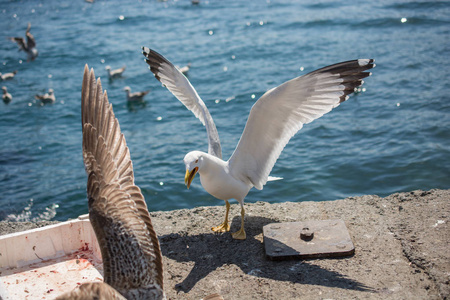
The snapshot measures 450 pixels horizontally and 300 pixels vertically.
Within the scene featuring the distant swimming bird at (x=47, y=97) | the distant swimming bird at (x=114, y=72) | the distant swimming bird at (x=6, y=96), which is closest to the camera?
the distant swimming bird at (x=47, y=97)

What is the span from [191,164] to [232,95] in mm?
7054

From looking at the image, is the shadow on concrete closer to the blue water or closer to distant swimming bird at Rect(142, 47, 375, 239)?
distant swimming bird at Rect(142, 47, 375, 239)

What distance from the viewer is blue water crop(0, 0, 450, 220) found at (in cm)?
819

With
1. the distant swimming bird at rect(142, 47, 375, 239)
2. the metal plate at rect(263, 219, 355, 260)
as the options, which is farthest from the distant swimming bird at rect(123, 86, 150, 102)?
the metal plate at rect(263, 219, 355, 260)

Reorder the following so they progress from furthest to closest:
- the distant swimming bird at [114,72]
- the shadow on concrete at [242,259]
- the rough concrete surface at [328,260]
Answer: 1. the distant swimming bird at [114,72]
2. the shadow on concrete at [242,259]
3. the rough concrete surface at [328,260]

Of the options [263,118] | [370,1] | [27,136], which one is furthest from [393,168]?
[370,1]

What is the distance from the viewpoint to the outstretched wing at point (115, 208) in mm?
3184

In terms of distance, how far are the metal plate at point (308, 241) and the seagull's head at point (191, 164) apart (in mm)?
817

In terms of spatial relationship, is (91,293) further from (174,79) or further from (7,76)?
(7,76)

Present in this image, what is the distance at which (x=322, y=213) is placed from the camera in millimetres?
5098

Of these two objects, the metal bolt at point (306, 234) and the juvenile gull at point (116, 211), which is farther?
the metal bolt at point (306, 234)

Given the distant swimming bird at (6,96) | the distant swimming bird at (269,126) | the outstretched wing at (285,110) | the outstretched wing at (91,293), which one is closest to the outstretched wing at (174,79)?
the distant swimming bird at (269,126)

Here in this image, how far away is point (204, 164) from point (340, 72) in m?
1.47

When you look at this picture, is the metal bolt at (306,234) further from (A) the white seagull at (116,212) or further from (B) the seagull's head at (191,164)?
(A) the white seagull at (116,212)
